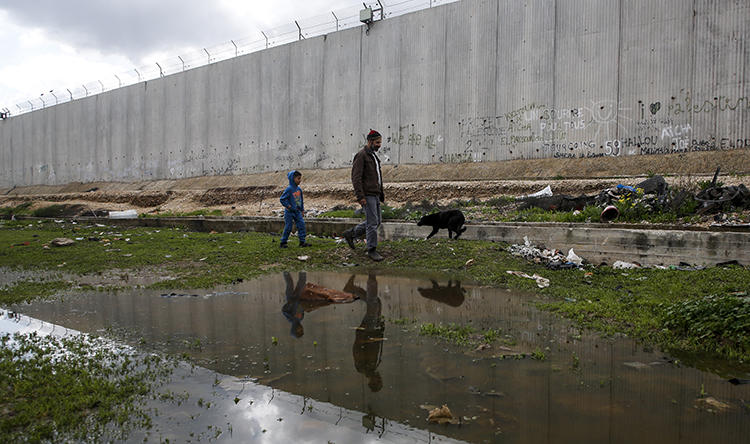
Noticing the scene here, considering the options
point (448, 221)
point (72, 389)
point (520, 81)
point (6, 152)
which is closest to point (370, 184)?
point (448, 221)

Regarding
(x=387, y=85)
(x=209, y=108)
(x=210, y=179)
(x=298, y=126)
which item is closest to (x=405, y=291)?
(x=387, y=85)

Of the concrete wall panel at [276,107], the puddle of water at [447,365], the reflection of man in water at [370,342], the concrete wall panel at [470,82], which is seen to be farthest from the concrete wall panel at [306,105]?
the puddle of water at [447,365]

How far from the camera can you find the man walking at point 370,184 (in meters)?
7.13

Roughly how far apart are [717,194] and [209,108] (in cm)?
2571

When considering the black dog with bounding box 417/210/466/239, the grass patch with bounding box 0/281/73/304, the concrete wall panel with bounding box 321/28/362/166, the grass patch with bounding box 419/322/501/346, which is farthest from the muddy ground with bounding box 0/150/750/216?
the grass patch with bounding box 0/281/73/304

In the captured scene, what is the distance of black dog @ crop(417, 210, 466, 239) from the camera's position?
8109mm

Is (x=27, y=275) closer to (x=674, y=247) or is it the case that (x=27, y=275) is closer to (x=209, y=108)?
(x=674, y=247)

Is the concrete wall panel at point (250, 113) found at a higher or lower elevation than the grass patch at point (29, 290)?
higher

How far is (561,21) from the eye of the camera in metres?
15.2

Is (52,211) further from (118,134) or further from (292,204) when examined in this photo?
(292,204)

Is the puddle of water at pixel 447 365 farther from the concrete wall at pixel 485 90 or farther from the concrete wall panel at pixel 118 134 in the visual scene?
the concrete wall panel at pixel 118 134

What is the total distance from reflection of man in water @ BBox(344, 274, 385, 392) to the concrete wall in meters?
12.2

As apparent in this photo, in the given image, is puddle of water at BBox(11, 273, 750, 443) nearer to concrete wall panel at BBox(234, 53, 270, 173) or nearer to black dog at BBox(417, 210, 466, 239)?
black dog at BBox(417, 210, 466, 239)

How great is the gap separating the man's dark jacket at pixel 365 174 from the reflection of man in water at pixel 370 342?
8.08 ft
